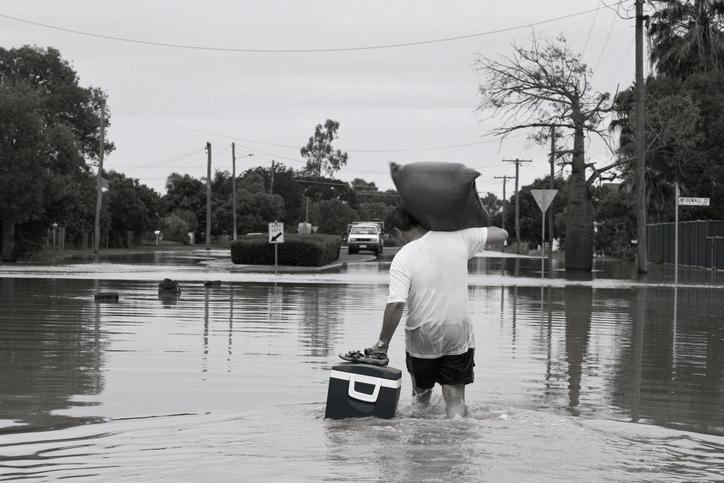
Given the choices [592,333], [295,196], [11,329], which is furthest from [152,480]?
[295,196]

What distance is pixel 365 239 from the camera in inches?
2436

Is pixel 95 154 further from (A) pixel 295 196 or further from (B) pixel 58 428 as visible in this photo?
(B) pixel 58 428

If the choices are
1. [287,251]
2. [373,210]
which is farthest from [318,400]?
[373,210]

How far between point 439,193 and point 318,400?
2376 millimetres

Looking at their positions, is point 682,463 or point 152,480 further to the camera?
point 682,463

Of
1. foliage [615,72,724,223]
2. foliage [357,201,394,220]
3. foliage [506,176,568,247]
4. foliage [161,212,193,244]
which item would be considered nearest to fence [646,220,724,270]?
foliage [615,72,724,223]

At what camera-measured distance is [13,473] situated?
561 centimetres

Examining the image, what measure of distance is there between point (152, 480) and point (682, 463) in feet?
10.2

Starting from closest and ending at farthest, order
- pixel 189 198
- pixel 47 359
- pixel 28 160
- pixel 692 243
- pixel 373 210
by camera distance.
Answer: pixel 47 359 → pixel 28 160 → pixel 692 243 → pixel 189 198 → pixel 373 210

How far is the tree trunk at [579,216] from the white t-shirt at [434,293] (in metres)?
32.5

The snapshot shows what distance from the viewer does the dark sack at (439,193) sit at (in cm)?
695

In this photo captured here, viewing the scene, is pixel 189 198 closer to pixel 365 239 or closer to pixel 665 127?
pixel 365 239

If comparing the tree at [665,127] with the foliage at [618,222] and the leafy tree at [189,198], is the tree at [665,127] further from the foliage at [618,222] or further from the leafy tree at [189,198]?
the leafy tree at [189,198]

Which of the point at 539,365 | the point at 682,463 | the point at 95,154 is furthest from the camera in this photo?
the point at 95,154
